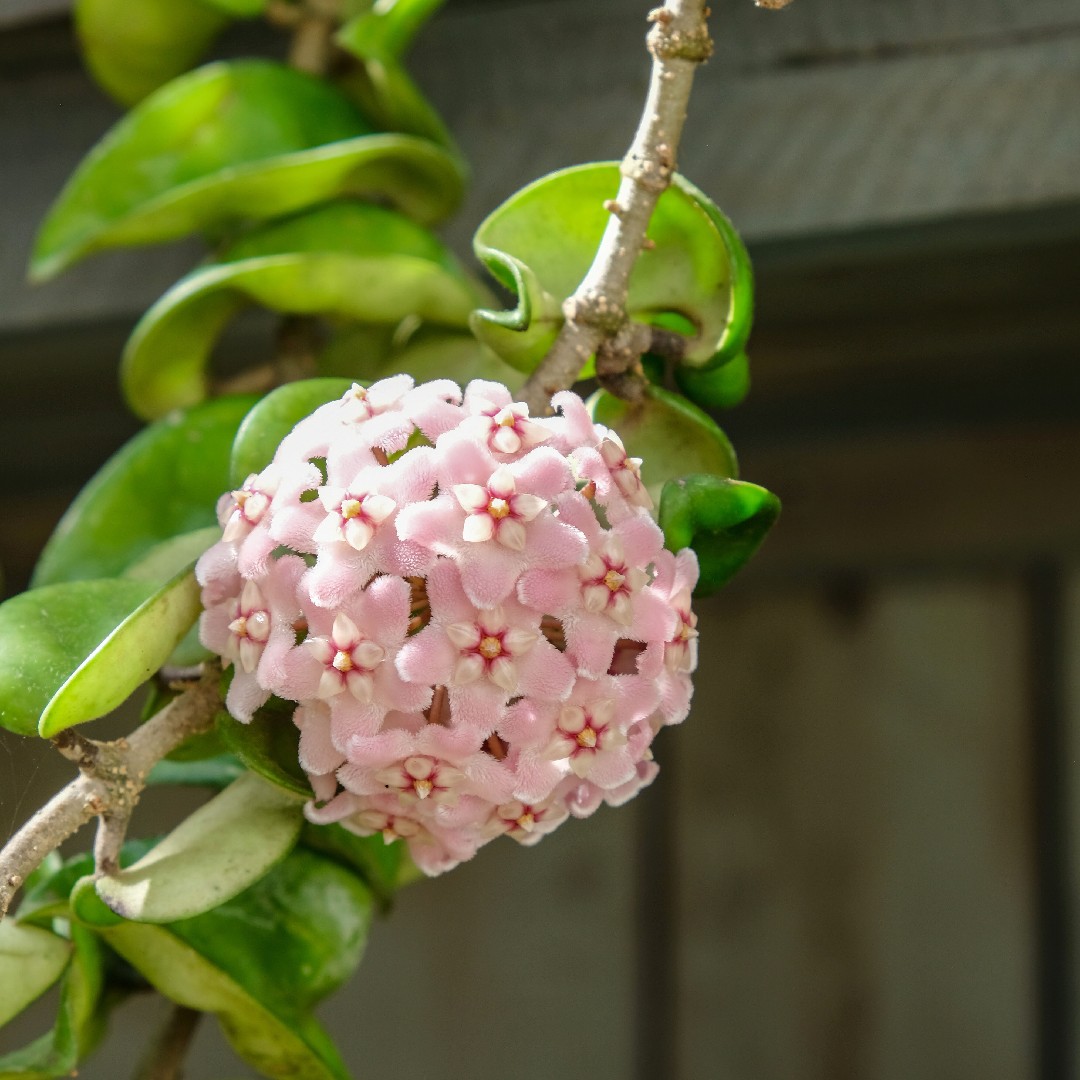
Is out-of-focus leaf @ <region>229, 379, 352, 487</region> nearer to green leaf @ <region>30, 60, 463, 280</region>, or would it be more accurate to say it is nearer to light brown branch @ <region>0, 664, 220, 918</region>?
light brown branch @ <region>0, 664, 220, 918</region>

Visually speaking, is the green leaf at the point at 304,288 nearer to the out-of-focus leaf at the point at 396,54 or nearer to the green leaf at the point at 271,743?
the out-of-focus leaf at the point at 396,54

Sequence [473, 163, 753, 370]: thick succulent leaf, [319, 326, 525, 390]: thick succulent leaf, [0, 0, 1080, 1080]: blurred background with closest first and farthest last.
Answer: [473, 163, 753, 370]: thick succulent leaf, [319, 326, 525, 390]: thick succulent leaf, [0, 0, 1080, 1080]: blurred background

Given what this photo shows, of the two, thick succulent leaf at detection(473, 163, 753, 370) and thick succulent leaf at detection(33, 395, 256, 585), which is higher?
thick succulent leaf at detection(473, 163, 753, 370)

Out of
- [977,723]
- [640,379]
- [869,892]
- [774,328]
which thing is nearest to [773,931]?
[869,892]

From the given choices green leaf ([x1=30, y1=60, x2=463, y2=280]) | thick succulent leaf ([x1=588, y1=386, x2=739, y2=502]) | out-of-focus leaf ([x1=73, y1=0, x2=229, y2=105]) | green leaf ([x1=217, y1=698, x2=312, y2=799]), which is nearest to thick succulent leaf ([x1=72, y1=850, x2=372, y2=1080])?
green leaf ([x1=217, y1=698, x2=312, y2=799])

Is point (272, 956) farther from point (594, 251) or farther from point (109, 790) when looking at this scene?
point (594, 251)

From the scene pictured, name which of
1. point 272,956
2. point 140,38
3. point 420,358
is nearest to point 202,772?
point 272,956
